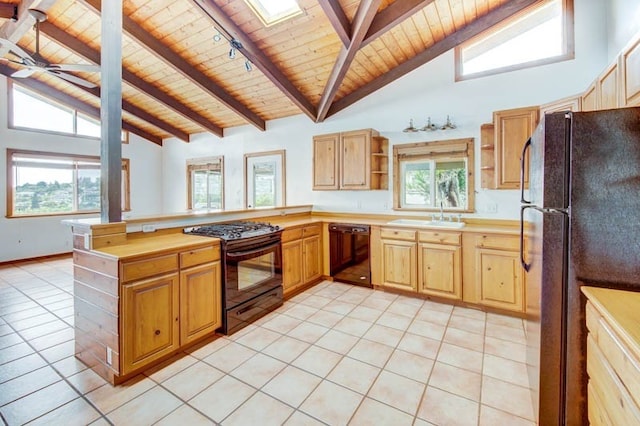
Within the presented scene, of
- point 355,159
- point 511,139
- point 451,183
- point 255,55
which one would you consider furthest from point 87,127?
point 511,139

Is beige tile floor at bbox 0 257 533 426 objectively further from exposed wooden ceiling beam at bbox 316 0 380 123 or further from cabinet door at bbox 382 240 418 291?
exposed wooden ceiling beam at bbox 316 0 380 123

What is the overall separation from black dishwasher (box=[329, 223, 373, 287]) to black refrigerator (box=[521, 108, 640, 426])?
2.64 meters

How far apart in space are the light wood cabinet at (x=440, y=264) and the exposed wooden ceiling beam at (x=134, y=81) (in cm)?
499

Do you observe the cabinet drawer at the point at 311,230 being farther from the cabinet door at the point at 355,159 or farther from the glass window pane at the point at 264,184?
the glass window pane at the point at 264,184

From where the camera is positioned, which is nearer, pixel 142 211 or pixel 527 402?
pixel 527 402

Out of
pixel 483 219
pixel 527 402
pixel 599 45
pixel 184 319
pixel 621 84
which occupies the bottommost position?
pixel 527 402

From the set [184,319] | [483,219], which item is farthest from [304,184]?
[184,319]

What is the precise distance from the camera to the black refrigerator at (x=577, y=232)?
4.36 ft

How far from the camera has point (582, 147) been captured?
54.9 inches

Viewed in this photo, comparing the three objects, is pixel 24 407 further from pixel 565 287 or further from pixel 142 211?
pixel 142 211

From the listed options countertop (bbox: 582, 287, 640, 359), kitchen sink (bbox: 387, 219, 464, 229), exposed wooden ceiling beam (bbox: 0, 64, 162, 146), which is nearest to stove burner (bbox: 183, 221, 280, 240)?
kitchen sink (bbox: 387, 219, 464, 229)

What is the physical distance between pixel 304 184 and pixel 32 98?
5638mm

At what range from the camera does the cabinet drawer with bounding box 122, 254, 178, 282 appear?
2.07 m

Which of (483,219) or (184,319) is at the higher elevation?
(483,219)
